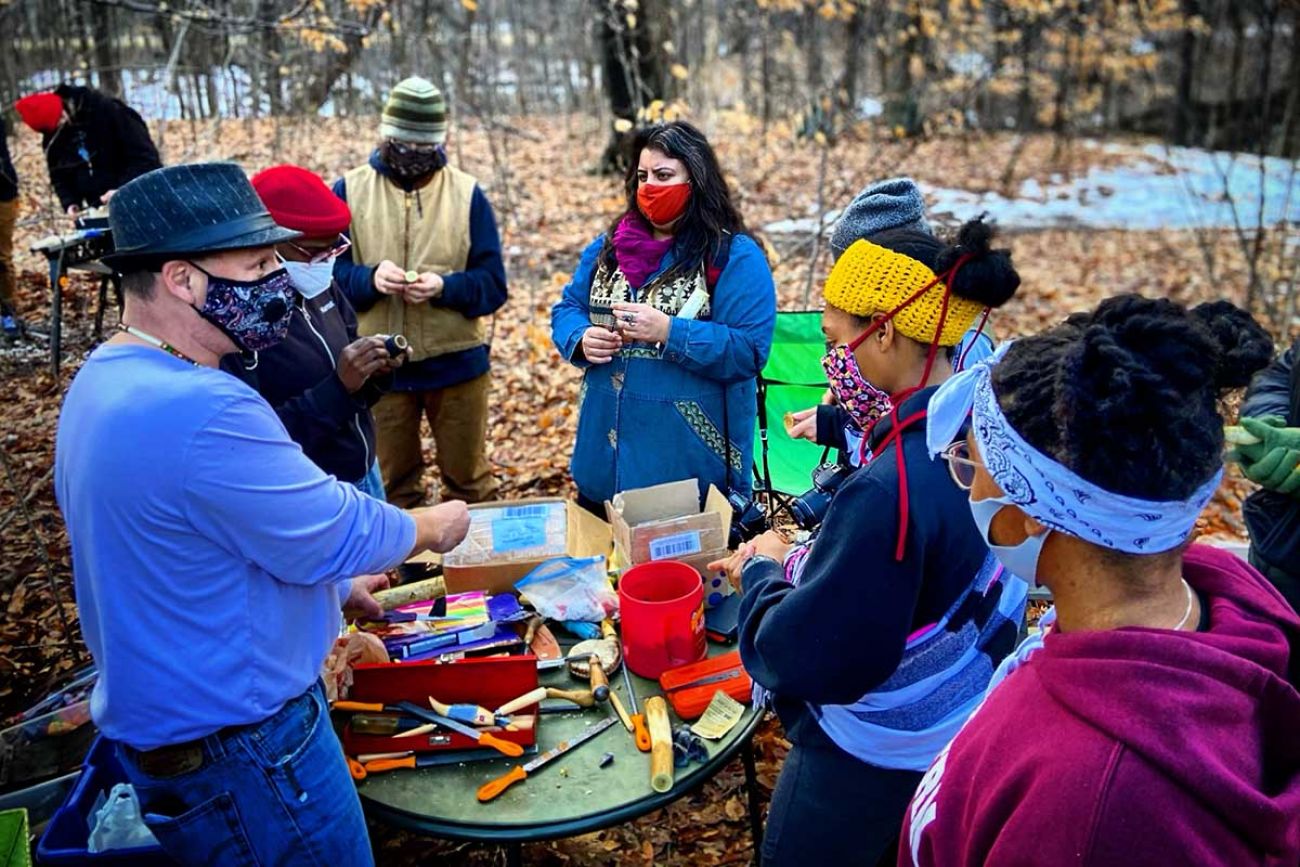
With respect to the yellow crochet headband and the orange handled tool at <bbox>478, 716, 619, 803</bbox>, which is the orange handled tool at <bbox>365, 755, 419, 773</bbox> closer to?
the orange handled tool at <bbox>478, 716, 619, 803</bbox>

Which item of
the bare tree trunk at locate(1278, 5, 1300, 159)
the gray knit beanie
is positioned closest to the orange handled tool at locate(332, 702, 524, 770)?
the gray knit beanie

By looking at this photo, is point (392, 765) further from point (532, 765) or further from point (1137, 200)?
point (1137, 200)

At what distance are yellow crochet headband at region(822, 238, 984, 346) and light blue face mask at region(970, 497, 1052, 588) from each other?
703mm

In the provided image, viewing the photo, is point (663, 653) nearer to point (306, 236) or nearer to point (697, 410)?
point (697, 410)

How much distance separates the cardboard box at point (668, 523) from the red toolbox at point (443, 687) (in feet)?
1.78

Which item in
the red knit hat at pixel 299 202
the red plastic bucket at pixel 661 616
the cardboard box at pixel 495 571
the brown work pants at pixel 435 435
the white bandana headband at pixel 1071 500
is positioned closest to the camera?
the white bandana headband at pixel 1071 500

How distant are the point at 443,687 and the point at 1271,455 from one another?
254cm

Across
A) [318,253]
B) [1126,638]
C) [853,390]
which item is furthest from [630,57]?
[1126,638]

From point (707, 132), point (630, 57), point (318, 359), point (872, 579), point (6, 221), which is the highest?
point (630, 57)

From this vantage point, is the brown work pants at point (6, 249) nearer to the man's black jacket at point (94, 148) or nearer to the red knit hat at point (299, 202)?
the man's black jacket at point (94, 148)

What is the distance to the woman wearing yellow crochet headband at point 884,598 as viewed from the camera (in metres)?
1.76

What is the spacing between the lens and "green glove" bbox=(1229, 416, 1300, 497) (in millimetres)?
2641

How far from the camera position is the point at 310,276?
123 inches

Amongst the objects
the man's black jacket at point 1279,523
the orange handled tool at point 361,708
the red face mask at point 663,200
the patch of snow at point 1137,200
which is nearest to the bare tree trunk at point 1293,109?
the patch of snow at point 1137,200
